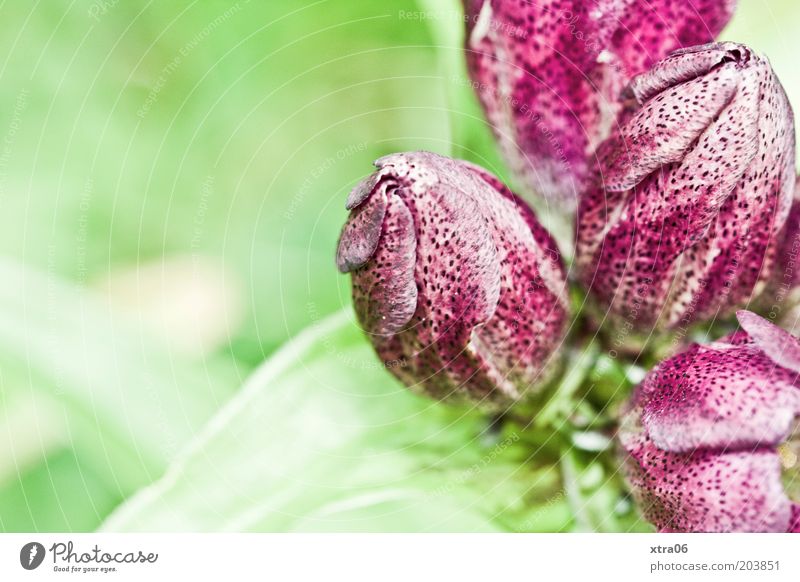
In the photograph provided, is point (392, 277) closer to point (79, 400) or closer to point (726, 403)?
point (726, 403)

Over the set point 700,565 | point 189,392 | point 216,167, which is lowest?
point 700,565

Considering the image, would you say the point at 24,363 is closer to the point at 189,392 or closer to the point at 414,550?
the point at 189,392

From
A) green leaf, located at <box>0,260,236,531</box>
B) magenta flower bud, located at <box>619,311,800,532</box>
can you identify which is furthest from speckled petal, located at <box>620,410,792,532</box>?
green leaf, located at <box>0,260,236,531</box>

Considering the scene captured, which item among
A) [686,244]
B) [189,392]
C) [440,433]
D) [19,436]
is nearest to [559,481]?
[440,433]

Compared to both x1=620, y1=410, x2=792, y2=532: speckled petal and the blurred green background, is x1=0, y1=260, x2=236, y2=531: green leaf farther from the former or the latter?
x1=620, y1=410, x2=792, y2=532: speckled petal

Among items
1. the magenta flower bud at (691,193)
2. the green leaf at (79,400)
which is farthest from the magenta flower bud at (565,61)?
the green leaf at (79,400)

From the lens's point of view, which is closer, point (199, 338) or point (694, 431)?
point (694, 431)
